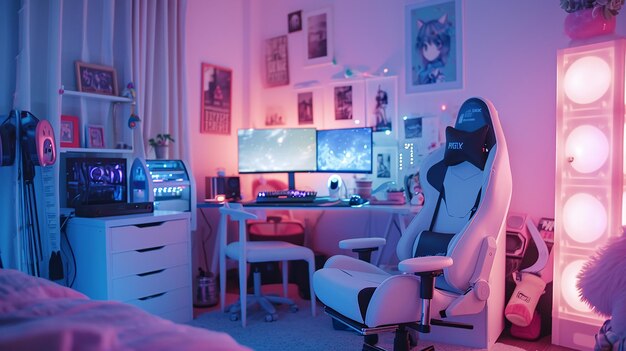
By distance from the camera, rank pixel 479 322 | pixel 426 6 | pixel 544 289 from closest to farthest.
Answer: pixel 479 322 < pixel 544 289 < pixel 426 6

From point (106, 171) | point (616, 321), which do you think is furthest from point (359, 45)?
point (616, 321)

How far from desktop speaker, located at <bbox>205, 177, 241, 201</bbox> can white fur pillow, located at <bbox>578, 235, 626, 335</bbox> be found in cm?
243

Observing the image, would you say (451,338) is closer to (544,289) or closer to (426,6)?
(544,289)

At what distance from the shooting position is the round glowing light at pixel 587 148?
94.7 inches

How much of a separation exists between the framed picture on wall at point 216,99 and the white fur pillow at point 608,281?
290cm

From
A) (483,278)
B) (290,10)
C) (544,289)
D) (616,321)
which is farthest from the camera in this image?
(290,10)

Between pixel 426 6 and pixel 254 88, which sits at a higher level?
pixel 426 6

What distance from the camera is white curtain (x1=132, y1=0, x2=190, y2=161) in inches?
128

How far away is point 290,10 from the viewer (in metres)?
4.08

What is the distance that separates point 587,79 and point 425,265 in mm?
1550

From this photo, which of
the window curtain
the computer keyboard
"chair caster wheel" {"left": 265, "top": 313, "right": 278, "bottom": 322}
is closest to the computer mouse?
the computer keyboard

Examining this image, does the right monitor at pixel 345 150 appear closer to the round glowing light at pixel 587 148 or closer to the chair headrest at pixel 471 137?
the chair headrest at pixel 471 137

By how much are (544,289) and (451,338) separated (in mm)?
616

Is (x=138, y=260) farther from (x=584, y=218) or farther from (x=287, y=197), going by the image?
(x=584, y=218)
